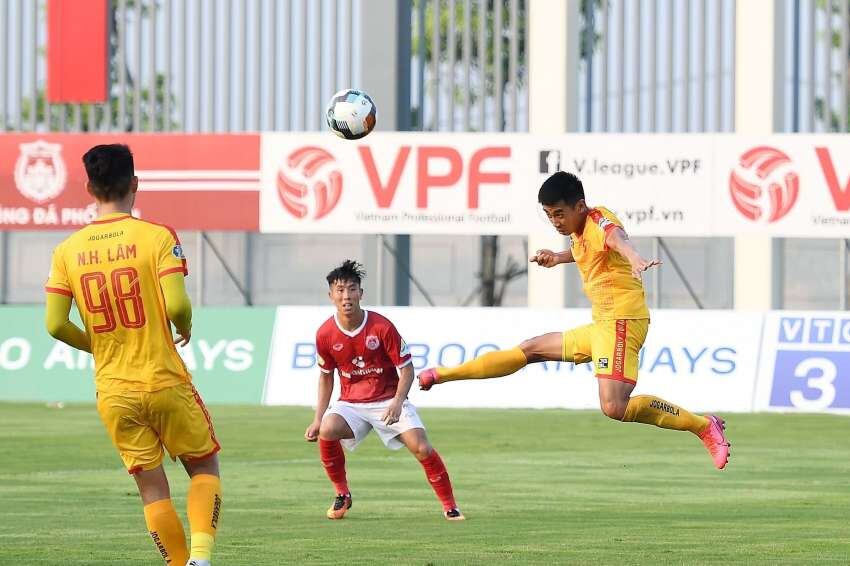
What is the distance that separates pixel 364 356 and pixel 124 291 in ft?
15.2

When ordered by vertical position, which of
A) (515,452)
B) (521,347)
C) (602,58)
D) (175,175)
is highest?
(602,58)

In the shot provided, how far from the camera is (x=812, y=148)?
25.4 metres

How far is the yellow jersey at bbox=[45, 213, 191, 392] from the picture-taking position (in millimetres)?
7711

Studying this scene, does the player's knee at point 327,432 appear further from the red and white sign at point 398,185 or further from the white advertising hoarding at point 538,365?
the red and white sign at point 398,185

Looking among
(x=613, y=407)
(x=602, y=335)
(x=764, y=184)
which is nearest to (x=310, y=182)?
(x=764, y=184)

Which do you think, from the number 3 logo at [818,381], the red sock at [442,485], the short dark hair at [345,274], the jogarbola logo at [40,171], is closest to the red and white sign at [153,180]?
the jogarbola logo at [40,171]

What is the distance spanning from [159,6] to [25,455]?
48.7ft

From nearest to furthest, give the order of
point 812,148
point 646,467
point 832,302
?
point 646,467 → point 812,148 → point 832,302

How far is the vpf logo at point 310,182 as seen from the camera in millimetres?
26312

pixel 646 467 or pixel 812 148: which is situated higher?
pixel 812 148

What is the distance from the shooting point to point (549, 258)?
35.8 ft

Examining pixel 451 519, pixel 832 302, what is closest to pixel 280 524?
pixel 451 519

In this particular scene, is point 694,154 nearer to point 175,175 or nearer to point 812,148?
point 812,148

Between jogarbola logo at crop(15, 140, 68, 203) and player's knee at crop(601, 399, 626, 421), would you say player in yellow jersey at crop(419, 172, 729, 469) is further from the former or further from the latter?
jogarbola logo at crop(15, 140, 68, 203)
